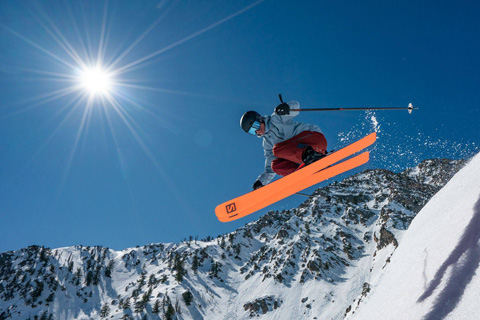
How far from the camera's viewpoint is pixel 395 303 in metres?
2.64

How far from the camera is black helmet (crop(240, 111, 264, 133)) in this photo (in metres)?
A: 7.12

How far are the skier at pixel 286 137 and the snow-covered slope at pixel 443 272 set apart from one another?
354cm

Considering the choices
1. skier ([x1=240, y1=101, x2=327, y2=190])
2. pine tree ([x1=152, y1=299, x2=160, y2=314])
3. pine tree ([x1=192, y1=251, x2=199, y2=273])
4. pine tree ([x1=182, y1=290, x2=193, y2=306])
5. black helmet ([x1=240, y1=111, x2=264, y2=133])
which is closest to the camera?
skier ([x1=240, y1=101, x2=327, y2=190])

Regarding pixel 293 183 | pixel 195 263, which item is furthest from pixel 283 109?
pixel 195 263

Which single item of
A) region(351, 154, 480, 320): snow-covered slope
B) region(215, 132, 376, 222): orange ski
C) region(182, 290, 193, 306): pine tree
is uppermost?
region(182, 290, 193, 306): pine tree

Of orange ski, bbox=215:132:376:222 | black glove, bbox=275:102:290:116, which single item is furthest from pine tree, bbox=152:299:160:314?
black glove, bbox=275:102:290:116

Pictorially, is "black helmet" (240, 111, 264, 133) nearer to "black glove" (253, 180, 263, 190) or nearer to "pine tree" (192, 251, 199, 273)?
"black glove" (253, 180, 263, 190)

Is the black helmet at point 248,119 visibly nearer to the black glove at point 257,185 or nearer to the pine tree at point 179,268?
the black glove at point 257,185

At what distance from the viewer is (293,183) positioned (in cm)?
722

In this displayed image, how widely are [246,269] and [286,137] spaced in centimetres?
14225

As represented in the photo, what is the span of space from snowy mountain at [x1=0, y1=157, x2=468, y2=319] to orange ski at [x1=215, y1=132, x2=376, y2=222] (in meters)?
78.2

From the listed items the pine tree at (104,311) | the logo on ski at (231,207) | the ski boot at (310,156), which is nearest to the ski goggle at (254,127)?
the ski boot at (310,156)

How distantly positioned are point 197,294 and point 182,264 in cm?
A: 3256

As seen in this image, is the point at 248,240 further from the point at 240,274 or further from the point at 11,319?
the point at 11,319
